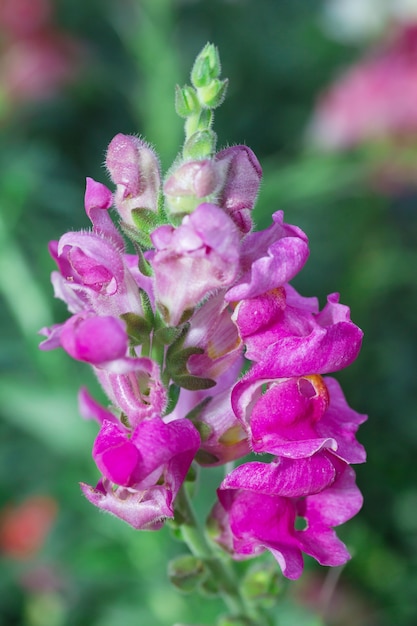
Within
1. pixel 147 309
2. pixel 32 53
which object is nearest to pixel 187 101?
pixel 147 309

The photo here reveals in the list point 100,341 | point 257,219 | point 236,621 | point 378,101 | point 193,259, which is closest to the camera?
point 100,341

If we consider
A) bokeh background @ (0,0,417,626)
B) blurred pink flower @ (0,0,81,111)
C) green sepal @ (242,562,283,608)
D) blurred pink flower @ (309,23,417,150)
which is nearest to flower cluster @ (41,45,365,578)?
green sepal @ (242,562,283,608)

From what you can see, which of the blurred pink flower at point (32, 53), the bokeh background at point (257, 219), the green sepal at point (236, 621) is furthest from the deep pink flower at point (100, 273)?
the blurred pink flower at point (32, 53)

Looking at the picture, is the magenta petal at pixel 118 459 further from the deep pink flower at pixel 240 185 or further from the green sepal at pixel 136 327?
the deep pink flower at pixel 240 185

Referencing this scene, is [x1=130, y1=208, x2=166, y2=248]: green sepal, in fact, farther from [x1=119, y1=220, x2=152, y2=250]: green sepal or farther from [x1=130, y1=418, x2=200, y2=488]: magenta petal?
[x1=130, y1=418, x2=200, y2=488]: magenta petal

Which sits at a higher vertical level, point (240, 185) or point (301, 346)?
point (240, 185)

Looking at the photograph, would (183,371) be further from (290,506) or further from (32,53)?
(32,53)

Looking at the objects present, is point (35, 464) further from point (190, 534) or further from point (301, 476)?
point (301, 476)
